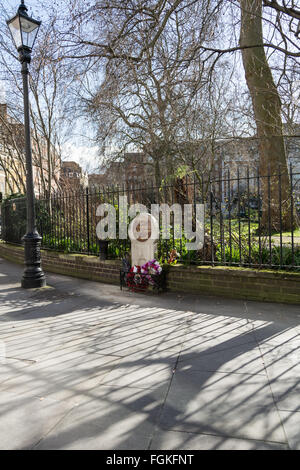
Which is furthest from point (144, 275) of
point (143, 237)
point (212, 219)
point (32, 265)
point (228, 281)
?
point (32, 265)

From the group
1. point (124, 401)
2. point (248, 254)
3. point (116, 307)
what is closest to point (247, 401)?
point (124, 401)

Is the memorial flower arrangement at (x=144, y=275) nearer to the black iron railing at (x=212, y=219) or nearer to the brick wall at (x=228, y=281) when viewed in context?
the brick wall at (x=228, y=281)

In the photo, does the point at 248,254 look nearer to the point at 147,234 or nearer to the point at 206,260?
the point at 206,260

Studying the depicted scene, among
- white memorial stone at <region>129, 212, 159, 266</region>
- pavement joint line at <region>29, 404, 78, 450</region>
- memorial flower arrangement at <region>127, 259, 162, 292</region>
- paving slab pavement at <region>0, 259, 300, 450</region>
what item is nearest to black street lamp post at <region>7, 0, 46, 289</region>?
paving slab pavement at <region>0, 259, 300, 450</region>

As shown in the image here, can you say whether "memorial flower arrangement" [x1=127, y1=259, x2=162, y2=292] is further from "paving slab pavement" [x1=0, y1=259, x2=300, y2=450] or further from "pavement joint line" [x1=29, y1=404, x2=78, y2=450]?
"pavement joint line" [x1=29, y1=404, x2=78, y2=450]

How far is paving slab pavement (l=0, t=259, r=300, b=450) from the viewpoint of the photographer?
7.26ft

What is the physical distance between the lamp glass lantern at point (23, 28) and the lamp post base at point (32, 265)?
3909mm

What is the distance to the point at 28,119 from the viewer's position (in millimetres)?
7125

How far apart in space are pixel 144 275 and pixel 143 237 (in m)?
0.75

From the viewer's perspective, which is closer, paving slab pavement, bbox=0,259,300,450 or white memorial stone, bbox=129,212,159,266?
paving slab pavement, bbox=0,259,300,450

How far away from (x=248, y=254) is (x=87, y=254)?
4030mm

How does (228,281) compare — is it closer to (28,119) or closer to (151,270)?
(151,270)

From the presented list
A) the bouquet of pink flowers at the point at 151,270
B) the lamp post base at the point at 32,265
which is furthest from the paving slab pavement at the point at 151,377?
the lamp post base at the point at 32,265

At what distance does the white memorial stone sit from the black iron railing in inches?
13.8
